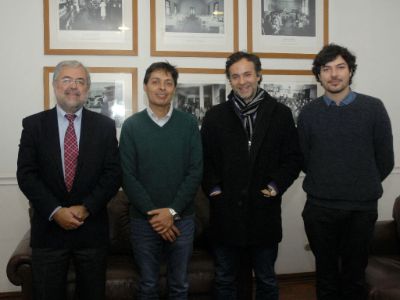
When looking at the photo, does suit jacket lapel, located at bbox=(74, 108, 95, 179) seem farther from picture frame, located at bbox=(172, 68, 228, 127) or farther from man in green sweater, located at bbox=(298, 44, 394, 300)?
picture frame, located at bbox=(172, 68, 228, 127)

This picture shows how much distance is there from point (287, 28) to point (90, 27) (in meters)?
1.63

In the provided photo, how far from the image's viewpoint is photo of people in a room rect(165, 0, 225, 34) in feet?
10.8

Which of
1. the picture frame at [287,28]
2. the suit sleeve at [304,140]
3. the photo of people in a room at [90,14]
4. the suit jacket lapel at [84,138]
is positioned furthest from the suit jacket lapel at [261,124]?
the photo of people in a room at [90,14]

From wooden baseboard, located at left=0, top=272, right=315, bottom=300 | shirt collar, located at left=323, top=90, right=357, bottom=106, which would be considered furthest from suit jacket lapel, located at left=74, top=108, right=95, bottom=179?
wooden baseboard, located at left=0, top=272, right=315, bottom=300

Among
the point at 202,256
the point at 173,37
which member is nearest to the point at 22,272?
the point at 202,256

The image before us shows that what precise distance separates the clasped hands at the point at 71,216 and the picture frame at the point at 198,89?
158cm

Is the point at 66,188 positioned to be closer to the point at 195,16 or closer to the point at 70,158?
the point at 70,158

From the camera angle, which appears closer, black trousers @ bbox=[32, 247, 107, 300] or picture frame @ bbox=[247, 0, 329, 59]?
black trousers @ bbox=[32, 247, 107, 300]

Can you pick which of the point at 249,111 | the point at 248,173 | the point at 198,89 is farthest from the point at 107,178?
the point at 198,89

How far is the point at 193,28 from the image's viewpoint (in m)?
3.35

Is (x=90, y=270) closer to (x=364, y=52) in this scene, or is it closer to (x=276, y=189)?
(x=276, y=189)

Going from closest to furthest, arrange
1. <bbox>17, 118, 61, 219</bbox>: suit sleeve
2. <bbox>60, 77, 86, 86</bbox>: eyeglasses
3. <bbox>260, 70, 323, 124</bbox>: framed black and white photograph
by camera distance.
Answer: <bbox>17, 118, 61, 219</bbox>: suit sleeve
<bbox>60, 77, 86, 86</bbox>: eyeglasses
<bbox>260, 70, 323, 124</bbox>: framed black and white photograph

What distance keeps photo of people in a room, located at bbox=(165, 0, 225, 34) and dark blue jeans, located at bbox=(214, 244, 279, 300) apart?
72.9 inches

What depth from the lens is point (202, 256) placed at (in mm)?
2814
